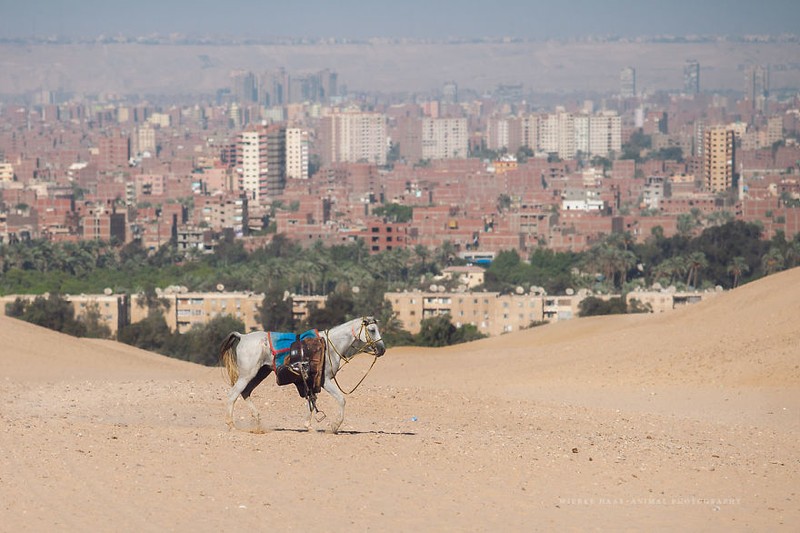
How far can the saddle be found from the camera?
→ 35.2ft

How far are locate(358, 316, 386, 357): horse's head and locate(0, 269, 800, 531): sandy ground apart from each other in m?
0.54

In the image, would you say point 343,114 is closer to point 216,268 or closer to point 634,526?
point 216,268

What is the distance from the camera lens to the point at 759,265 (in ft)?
171

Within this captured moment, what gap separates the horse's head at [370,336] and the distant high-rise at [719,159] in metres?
105

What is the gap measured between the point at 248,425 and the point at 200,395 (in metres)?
1.92

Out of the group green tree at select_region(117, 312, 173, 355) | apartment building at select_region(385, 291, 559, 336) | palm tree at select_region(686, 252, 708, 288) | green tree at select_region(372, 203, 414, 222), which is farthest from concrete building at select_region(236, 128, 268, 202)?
green tree at select_region(117, 312, 173, 355)

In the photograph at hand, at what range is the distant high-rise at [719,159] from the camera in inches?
4537

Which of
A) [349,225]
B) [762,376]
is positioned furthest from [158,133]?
[762,376]

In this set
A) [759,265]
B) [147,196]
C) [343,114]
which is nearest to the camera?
[759,265]

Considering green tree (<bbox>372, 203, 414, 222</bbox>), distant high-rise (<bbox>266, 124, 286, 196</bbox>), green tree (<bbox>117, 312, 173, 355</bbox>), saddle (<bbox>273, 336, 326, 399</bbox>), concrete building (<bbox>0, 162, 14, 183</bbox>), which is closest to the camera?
saddle (<bbox>273, 336, 326, 399</bbox>)

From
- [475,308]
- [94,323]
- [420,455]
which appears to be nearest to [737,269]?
[475,308]

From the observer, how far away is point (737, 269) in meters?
49.0

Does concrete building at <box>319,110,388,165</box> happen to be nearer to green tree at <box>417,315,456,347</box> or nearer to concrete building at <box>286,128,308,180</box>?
concrete building at <box>286,128,308,180</box>

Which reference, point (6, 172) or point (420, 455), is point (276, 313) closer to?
point (420, 455)
